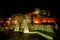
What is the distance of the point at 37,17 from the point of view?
53906 millimetres

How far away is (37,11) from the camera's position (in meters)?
53.2

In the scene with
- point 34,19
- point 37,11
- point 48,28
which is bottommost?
point 48,28

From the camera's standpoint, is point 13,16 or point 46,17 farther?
point 46,17

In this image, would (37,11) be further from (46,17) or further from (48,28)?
(48,28)

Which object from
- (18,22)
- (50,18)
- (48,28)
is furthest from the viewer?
(50,18)

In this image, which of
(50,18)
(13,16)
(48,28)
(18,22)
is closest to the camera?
(48,28)

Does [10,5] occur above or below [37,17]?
above

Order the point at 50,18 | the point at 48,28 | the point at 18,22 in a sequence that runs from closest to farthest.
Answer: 1. the point at 48,28
2. the point at 18,22
3. the point at 50,18

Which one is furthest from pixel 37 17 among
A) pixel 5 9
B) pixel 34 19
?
pixel 5 9

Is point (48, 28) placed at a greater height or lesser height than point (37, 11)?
lesser

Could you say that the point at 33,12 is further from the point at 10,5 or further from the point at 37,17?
the point at 10,5

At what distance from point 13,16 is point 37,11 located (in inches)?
436

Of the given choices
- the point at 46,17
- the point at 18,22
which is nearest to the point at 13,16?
the point at 18,22

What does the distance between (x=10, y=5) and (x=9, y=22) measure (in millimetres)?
7282
